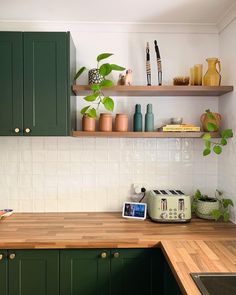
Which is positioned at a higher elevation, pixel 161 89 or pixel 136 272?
pixel 161 89

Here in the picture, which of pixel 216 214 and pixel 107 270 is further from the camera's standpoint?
pixel 216 214

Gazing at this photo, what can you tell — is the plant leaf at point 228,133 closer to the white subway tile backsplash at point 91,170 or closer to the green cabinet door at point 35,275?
the white subway tile backsplash at point 91,170

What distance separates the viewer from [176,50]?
8.26 ft

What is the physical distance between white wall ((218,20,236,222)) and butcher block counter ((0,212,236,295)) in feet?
1.12

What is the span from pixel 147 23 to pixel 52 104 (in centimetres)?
109

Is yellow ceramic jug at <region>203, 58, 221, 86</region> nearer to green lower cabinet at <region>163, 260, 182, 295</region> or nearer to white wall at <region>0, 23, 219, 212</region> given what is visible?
white wall at <region>0, 23, 219, 212</region>

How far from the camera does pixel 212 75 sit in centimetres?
230

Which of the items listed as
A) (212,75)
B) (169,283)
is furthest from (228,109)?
(169,283)

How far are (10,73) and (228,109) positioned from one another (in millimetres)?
1703

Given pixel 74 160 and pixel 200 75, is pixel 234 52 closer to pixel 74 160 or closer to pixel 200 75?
pixel 200 75

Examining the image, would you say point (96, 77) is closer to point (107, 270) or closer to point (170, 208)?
point (170, 208)

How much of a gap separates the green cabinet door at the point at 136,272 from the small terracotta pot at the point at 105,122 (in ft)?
3.07

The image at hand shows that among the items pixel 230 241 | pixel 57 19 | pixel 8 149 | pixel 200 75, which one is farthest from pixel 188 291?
pixel 57 19

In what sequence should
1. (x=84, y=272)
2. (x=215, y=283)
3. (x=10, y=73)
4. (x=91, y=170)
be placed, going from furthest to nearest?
(x=91, y=170) < (x=10, y=73) < (x=84, y=272) < (x=215, y=283)
